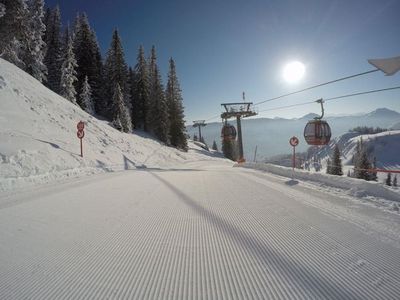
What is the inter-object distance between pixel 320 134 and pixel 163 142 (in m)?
32.3

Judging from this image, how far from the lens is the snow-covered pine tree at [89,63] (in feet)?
141

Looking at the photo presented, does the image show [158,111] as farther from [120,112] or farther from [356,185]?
[356,185]

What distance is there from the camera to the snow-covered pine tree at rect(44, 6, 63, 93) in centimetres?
4238

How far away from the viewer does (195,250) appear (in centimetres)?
338

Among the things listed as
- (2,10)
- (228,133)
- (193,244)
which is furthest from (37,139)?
(228,133)

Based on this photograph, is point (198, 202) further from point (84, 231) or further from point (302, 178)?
point (302, 178)

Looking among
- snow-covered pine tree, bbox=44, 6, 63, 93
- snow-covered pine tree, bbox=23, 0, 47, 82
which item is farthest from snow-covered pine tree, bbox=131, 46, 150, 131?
snow-covered pine tree, bbox=23, 0, 47, 82

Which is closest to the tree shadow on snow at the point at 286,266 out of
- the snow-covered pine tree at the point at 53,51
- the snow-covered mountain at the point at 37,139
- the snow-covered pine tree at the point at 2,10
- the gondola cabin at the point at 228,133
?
the snow-covered mountain at the point at 37,139

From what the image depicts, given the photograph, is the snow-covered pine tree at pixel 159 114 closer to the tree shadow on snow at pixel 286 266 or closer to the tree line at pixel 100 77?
the tree line at pixel 100 77

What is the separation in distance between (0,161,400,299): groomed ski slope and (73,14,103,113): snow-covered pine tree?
4161 cm

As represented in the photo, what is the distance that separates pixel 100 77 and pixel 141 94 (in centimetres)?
788

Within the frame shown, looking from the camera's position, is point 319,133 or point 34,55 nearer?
point 319,133

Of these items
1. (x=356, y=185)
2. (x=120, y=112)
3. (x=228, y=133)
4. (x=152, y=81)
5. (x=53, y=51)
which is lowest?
(x=356, y=185)

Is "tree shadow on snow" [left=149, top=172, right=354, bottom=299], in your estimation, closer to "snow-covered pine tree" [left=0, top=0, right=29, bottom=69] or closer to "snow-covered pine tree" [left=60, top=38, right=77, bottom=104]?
"snow-covered pine tree" [left=0, top=0, right=29, bottom=69]
